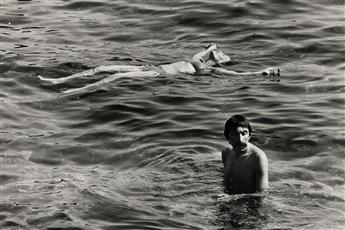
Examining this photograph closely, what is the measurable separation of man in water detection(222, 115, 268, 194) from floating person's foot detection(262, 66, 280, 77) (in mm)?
5833

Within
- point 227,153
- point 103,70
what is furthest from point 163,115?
point 227,153

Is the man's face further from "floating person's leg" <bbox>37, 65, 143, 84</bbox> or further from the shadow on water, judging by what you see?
"floating person's leg" <bbox>37, 65, 143, 84</bbox>

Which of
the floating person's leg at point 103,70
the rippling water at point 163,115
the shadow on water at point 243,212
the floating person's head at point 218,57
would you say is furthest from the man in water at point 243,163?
the floating person's head at point 218,57

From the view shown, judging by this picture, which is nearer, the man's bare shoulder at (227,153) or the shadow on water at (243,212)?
the shadow on water at (243,212)

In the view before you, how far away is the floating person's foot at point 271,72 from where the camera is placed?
16644 mm

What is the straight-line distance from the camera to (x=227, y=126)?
1023 centimetres

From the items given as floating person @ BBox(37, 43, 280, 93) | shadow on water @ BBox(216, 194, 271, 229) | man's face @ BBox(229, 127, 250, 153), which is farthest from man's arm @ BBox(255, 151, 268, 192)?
floating person @ BBox(37, 43, 280, 93)

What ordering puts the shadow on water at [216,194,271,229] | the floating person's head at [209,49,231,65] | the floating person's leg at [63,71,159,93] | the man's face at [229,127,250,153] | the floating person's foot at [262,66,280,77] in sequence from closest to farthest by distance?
the shadow on water at [216,194,271,229] → the man's face at [229,127,250,153] → the floating person's leg at [63,71,159,93] → the floating person's foot at [262,66,280,77] → the floating person's head at [209,49,231,65]

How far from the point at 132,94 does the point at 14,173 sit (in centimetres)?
458

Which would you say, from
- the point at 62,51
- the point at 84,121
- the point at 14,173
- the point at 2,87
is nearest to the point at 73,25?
the point at 62,51

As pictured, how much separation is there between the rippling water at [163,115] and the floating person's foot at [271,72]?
0.22m

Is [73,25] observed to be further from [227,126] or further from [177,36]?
[227,126]

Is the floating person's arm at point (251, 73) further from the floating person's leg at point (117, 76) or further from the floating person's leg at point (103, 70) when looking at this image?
the floating person's leg at point (103, 70)

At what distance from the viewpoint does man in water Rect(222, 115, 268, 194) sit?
1027 centimetres
